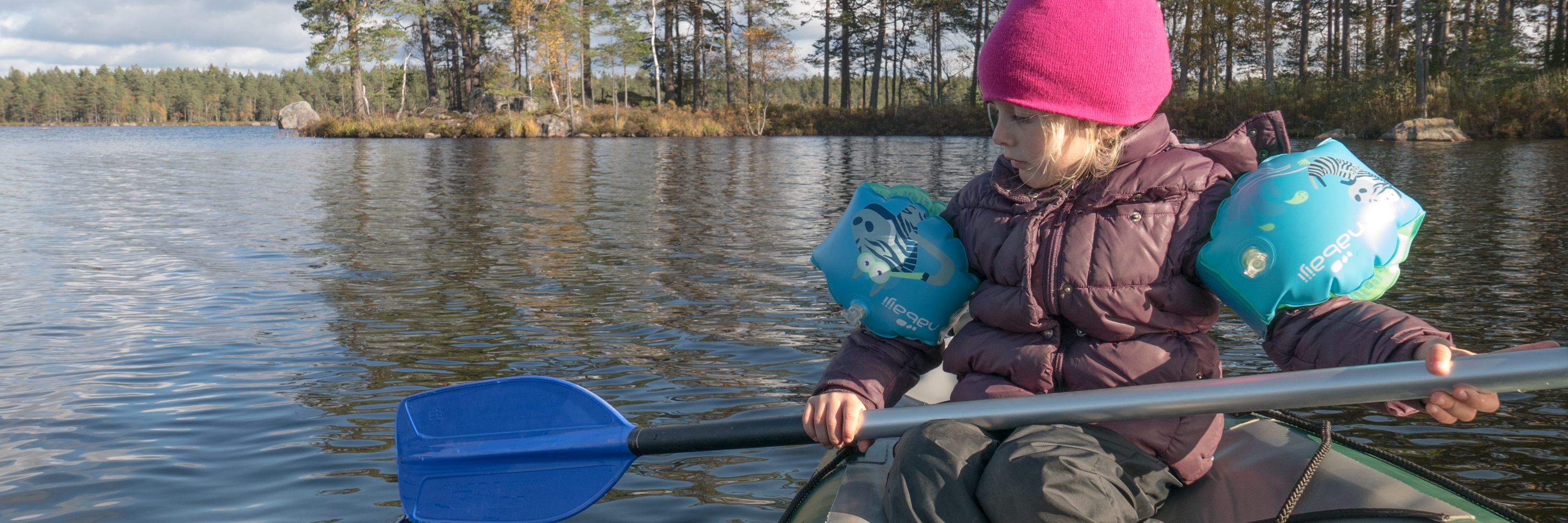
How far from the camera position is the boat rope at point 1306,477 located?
1.74m

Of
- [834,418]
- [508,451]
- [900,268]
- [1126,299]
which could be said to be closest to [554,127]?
[508,451]

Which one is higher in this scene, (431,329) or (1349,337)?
(1349,337)

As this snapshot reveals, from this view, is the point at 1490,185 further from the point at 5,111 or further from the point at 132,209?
the point at 5,111

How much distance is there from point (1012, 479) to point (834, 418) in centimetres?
53

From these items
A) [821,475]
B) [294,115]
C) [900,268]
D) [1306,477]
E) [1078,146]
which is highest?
[294,115]

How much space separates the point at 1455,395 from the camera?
5.08ft

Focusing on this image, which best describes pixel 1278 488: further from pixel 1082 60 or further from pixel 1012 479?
pixel 1082 60

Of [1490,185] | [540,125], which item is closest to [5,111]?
[540,125]

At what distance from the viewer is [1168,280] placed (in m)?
1.91

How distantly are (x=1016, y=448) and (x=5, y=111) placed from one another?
133 meters

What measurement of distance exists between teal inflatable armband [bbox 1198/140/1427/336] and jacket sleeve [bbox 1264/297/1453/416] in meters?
0.03

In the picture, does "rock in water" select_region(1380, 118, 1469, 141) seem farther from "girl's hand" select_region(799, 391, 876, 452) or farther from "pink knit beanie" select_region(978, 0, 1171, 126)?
"girl's hand" select_region(799, 391, 876, 452)

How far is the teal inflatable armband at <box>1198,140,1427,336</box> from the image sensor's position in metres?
1.78

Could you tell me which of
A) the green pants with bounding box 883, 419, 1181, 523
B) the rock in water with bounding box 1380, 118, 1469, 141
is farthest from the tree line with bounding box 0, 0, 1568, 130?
the green pants with bounding box 883, 419, 1181, 523
